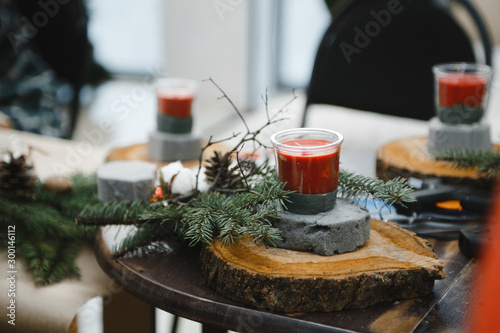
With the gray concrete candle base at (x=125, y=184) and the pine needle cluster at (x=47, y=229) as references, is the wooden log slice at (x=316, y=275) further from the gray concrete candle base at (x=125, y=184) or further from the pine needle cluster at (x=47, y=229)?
the pine needle cluster at (x=47, y=229)

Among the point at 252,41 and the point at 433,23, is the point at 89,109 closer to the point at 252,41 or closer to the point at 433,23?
the point at 252,41

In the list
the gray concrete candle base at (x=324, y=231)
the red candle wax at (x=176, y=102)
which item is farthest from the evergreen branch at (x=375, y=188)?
the red candle wax at (x=176, y=102)

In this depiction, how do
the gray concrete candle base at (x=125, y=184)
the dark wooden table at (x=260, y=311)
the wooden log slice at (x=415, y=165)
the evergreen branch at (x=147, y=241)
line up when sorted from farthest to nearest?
the wooden log slice at (x=415, y=165)
the gray concrete candle base at (x=125, y=184)
the evergreen branch at (x=147, y=241)
the dark wooden table at (x=260, y=311)

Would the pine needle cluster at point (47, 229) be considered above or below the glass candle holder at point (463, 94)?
below

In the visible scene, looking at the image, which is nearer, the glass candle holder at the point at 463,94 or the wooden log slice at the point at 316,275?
the wooden log slice at the point at 316,275

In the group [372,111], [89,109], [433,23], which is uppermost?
[433,23]

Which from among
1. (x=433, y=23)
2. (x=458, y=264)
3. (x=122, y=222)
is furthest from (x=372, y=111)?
(x=122, y=222)

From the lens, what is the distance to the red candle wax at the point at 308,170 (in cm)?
→ 77

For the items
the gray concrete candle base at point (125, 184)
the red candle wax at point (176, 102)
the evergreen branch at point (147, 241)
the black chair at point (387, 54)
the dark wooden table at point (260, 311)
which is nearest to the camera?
the dark wooden table at point (260, 311)

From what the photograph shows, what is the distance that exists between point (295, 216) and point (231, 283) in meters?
0.12

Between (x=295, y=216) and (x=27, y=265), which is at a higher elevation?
(x=295, y=216)

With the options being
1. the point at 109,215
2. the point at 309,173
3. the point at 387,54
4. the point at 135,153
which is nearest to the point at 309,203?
the point at 309,173

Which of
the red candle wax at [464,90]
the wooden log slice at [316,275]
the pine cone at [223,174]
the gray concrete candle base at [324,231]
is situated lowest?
the wooden log slice at [316,275]

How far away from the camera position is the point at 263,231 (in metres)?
0.74
